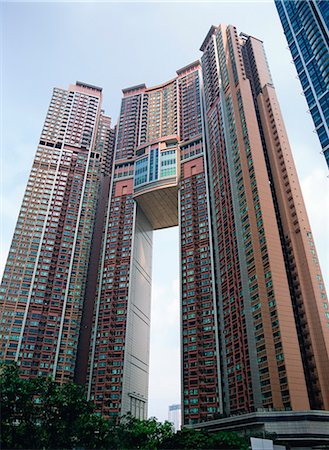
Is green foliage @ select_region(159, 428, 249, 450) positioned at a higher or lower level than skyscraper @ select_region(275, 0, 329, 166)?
lower

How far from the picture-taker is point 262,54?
125 m

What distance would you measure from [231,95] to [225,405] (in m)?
83.3

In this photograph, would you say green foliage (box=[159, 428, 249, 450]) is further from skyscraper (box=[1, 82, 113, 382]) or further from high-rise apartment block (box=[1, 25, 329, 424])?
skyscraper (box=[1, 82, 113, 382])

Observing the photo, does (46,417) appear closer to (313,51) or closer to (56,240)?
(56,240)

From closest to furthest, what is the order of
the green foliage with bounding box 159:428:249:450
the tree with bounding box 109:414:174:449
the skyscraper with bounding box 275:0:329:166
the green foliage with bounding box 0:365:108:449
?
the green foliage with bounding box 0:365:108:449 < the green foliage with bounding box 159:428:249:450 < the tree with bounding box 109:414:174:449 < the skyscraper with bounding box 275:0:329:166

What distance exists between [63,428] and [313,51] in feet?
313

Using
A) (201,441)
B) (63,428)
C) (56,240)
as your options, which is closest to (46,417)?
(63,428)

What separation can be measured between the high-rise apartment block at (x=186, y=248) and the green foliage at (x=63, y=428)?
65.7 feet

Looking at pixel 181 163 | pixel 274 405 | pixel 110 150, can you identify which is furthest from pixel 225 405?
pixel 110 150

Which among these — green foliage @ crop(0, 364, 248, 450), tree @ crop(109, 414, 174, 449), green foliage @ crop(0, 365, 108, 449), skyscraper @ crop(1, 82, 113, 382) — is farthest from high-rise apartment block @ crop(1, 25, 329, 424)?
green foliage @ crop(0, 365, 108, 449)

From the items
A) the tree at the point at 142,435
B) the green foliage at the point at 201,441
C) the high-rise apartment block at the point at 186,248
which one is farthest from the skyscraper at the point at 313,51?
the tree at the point at 142,435

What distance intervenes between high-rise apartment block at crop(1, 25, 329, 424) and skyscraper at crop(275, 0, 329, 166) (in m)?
13.7

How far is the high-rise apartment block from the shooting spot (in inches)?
3132

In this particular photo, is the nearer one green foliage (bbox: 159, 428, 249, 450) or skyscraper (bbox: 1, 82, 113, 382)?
green foliage (bbox: 159, 428, 249, 450)
